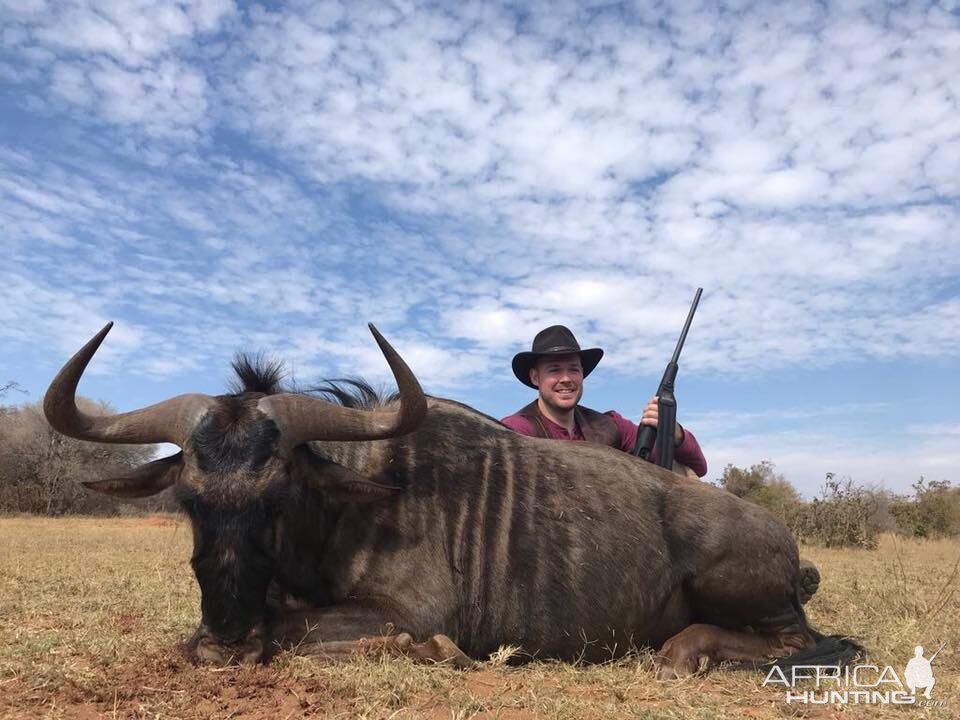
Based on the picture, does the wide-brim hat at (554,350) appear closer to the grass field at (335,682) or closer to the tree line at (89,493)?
the grass field at (335,682)

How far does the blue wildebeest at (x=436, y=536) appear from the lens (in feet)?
11.9

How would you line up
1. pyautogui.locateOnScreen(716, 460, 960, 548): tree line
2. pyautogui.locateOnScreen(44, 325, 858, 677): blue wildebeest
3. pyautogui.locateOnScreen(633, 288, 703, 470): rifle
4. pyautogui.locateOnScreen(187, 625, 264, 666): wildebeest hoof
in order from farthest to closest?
pyautogui.locateOnScreen(716, 460, 960, 548): tree line
pyautogui.locateOnScreen(633, 288, 703, 470): rifle
pyautogui.locateOnScreen(44, 325, 858, 677): blue wildebeest
pyautogui.locateOnScreen(187, 625, 264, 666): wildebeest hoof

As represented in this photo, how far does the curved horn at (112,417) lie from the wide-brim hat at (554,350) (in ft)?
10.5

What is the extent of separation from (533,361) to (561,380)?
40cm

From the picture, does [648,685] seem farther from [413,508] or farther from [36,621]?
[36,621]

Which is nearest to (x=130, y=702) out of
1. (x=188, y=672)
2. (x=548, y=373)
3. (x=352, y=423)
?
(x=188, y=672)

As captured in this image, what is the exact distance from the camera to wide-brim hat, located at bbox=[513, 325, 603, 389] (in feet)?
21.2

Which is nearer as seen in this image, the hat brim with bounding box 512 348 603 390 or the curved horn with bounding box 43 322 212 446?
the curved horn with bounding box 43 322 212 446

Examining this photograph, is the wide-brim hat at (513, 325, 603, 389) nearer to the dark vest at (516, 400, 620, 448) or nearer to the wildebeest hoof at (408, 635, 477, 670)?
the dark vest at (516, 400, 620, 448)

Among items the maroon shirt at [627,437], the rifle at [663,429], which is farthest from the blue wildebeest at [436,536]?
the maroon shirt at [627,437]

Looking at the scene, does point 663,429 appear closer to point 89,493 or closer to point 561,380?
point 561,380

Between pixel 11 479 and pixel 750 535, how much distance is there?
30329mm

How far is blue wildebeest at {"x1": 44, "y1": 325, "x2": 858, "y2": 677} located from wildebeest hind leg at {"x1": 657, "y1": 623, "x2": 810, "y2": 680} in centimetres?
1

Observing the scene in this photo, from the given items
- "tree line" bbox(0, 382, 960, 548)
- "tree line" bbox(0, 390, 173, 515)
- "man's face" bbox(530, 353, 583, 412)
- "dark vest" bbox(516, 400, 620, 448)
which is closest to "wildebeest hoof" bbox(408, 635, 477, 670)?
"dark vest" bbox(516, 400, 620, 448)
